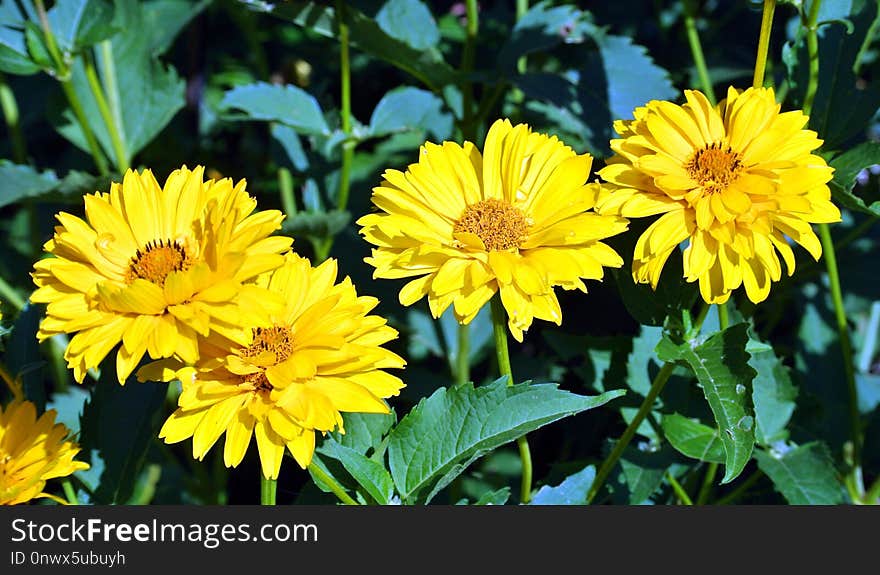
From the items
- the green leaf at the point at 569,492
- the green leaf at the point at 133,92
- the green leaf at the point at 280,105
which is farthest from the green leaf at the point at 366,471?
the green leaf at the point at 133,92

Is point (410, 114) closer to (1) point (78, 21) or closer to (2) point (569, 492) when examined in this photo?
(1) point (78, 21)

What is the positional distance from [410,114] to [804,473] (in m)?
0.89

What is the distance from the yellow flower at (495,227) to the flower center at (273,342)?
4.7 inches

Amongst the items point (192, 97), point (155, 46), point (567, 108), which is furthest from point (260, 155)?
point (567, 108)

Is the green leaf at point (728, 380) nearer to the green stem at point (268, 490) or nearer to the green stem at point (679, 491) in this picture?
the green stem at point (679, 491)

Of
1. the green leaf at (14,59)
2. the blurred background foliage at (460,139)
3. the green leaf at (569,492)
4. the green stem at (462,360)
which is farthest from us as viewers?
the green stem at (462,360)

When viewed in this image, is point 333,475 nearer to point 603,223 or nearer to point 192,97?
point 603,223

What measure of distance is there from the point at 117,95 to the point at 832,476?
1.46 meters

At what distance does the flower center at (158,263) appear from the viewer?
3.46 ft

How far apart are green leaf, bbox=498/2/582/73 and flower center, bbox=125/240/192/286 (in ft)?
2.52

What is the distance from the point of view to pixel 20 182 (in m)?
1.65

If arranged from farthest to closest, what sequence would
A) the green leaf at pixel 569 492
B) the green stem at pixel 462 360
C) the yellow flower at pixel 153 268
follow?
1. the green stem at pixel 462 360
2. the green leaf at pixel 569 492
3. the yellow flower at pixel 153 268

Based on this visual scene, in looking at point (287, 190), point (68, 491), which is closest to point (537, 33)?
point (287, 190)

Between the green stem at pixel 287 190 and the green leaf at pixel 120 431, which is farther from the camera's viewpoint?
the green stem at pixel 287 190
